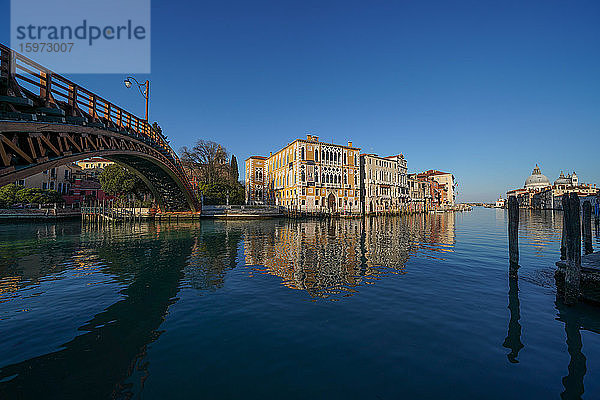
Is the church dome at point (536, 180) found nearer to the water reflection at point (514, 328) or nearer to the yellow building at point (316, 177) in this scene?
the yellow building at point (316, 177)

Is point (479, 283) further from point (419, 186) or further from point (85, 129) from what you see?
point (419, 186)

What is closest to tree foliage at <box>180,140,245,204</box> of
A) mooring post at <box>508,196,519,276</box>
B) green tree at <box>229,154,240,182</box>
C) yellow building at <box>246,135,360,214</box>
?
green tree at <box>229,154,240,182</box>

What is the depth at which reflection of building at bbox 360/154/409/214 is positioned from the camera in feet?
190

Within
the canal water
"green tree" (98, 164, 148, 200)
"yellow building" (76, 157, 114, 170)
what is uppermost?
"yellow building" (76, 157, 114, 170)

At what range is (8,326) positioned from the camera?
20.8 ft

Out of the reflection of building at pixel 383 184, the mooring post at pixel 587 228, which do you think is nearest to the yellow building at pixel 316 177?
the reflection of building at pixel 383 184

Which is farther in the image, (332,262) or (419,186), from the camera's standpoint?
(419,186)

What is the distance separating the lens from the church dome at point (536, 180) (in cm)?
14162

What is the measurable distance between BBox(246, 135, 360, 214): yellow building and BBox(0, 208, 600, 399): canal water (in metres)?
37.3

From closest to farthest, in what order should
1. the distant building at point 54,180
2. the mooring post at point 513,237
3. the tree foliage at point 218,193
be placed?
1. the mooring post at point 513,237
2. the distant building at point 54,180
3. the tree foliage at point 218,193

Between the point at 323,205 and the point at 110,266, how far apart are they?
136ft

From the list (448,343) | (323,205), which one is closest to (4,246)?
(448,343)

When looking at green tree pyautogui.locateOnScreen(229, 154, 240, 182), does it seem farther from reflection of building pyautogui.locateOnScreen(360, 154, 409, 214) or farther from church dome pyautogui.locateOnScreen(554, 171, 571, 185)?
church dome pyautogui.locateOnScreen(554, 171, 571, 185)

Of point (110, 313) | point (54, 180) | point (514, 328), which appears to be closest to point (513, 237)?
point (514, 328)
